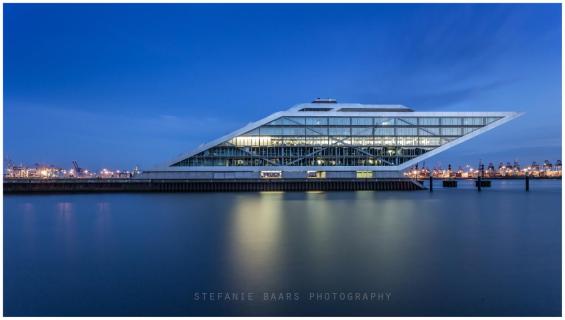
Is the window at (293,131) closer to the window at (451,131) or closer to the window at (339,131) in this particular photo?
the window at (339,131)

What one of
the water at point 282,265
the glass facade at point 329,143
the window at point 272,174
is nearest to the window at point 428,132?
the glass facade at point 329,143

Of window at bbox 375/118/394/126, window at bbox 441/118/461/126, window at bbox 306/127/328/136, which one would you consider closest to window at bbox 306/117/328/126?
window at bbox 306/127/328/136

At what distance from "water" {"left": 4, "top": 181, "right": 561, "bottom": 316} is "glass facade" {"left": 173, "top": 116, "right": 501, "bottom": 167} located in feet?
132

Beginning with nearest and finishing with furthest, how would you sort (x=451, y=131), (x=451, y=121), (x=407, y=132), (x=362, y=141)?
(x=451, y=131), (x=451, y=121), (x=407, y=132), (x=362, y=141)

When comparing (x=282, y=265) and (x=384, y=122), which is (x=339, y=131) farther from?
(x=282, y=265)

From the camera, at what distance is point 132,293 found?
43.4 ft

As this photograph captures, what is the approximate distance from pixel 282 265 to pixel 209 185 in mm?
49051

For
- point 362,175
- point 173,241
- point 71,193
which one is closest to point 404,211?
point 173,241

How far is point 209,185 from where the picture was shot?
211 ft

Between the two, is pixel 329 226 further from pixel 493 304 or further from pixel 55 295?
pixel 55 295

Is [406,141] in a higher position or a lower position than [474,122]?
lower

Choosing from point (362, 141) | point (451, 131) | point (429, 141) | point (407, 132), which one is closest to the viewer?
point (451, 131)

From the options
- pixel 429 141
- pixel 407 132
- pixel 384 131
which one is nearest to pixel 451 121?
pixel 429 141

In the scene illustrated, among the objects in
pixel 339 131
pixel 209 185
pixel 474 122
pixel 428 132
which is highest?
pixel 474 122
